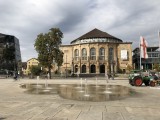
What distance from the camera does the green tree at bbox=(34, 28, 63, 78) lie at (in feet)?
238

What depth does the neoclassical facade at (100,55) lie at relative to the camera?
116500 millimetres

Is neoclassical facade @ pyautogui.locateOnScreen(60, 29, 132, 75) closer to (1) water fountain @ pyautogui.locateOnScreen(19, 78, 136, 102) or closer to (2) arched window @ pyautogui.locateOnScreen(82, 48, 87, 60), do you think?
(2) arched window @ pyautogui.locateOnScreen(82, 48, 87, 60)

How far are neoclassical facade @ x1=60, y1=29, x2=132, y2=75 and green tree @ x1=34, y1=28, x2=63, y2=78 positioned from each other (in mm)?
42114

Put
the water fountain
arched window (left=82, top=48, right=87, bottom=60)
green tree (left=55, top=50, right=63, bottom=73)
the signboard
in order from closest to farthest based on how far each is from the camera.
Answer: the water fountain
green tree (left=55, top=50, right=63, bottom=73)
the signboard
arched window (left=82, top=48, right=87, bottom=60)

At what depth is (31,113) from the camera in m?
12.7

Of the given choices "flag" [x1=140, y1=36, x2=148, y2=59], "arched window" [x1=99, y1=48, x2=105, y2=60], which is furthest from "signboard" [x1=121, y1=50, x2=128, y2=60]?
"flag" [x1=140, y1=36, x2=148, y2=59]

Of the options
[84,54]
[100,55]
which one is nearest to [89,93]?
[100,55]

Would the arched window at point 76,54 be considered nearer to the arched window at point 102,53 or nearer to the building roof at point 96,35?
the building roof at point 96,35

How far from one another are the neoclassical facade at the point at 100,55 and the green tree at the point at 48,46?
42114mm

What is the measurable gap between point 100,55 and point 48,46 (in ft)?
155

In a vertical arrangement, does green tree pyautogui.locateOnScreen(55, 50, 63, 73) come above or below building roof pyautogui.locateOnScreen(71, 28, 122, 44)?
below

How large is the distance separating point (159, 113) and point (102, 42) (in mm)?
104509

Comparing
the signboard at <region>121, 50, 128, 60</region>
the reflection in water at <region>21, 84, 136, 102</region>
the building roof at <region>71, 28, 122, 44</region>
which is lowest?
the reflection in water at <region>21, 84, 136, 102</region>

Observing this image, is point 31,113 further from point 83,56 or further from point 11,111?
point 83,56
